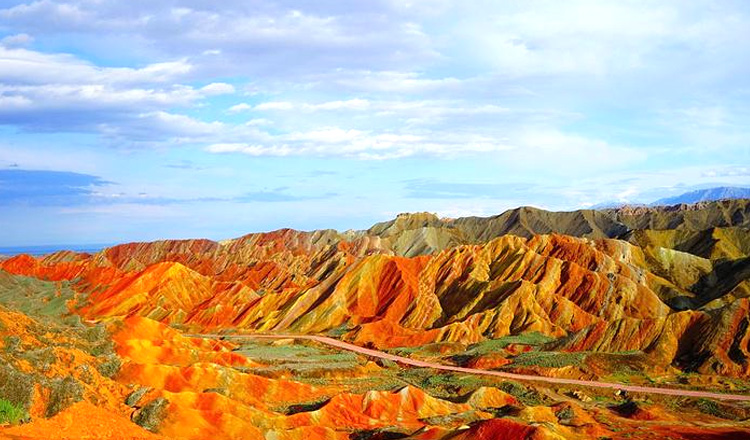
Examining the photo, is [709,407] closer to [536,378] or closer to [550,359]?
[536,378]

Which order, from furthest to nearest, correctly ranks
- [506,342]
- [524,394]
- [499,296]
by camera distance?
[499,296] → [506,342] → [524,394]

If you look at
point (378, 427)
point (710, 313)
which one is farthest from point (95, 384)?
point (710, 313)

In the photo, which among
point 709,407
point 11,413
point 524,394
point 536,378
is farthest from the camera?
point 536,378

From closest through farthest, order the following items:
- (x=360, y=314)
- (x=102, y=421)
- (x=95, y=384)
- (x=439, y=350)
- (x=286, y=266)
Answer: (x=102, y=421) → (x=95, y=384) → (x=439, y=350) → (x=360, y=314) → (x=286, y=266)

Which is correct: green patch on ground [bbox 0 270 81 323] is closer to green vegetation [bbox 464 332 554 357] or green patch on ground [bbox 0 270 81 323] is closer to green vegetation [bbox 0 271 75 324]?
green vegetation [bbox 0 271 75 324]

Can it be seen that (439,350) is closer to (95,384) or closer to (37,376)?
(95,384)

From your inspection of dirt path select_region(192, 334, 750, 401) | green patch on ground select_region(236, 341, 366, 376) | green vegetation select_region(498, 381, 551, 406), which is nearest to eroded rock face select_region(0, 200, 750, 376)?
dirt path select_region(192, 334, 750, 401)

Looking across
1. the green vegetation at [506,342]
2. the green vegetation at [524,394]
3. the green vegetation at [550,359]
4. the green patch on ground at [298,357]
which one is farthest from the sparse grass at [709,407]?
the green patch on ground at [298,357]

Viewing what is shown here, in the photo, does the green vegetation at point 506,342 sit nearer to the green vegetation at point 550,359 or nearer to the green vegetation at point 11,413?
the green vegetation at point 550,359

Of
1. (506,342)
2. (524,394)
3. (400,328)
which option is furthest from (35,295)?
(524,394)
